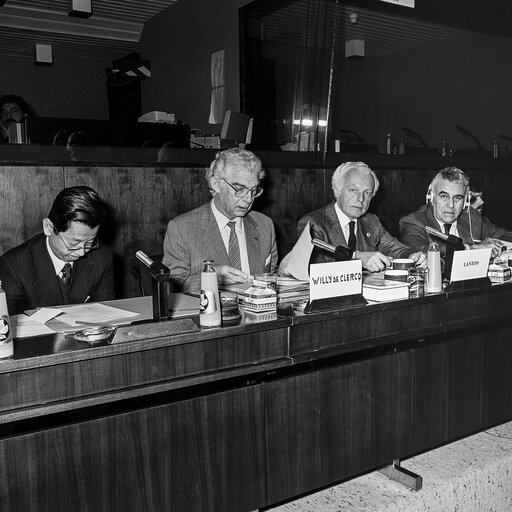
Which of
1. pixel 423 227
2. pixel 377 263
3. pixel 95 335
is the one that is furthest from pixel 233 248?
pixel 95 335

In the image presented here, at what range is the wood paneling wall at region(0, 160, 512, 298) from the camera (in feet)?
8.94

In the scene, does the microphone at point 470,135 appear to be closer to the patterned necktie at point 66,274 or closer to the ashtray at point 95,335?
the patterned necktie at point 66,274

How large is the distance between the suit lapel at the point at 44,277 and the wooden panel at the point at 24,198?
2.25 feet

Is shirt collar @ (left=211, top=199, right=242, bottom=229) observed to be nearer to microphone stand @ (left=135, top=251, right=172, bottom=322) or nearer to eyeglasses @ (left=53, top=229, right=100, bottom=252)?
eyeglasses @ (left=53, top=229, right=100, bottom=252)

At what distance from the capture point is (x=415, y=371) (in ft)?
6.15

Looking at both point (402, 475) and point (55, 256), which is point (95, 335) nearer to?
point (55, 256)

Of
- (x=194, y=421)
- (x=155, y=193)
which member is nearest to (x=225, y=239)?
(x=155, y=193)

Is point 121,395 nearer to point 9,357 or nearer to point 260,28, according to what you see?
point 9,357

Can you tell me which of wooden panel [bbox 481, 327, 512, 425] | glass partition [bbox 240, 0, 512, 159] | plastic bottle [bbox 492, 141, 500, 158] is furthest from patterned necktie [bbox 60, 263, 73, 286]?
plastic bottle [bbox 492, 141, 500, 158]

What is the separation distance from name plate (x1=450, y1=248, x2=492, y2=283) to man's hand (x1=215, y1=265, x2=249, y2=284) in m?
0.73

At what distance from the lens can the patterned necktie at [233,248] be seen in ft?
8.21

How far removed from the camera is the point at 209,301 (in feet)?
4.80

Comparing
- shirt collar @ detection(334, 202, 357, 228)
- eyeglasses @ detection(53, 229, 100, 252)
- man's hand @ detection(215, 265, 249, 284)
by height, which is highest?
shirt collar @ detection(334, 202, 357, 228)

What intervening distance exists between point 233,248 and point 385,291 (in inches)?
34.4
